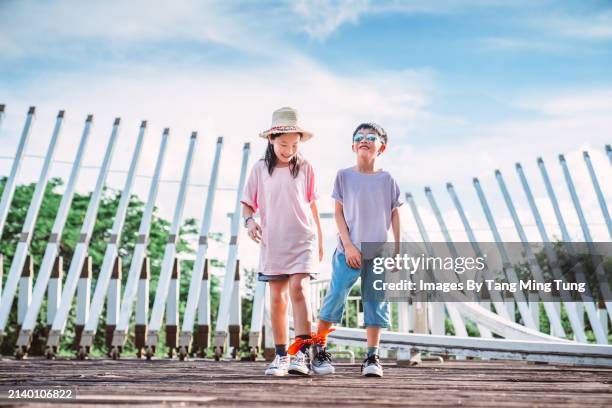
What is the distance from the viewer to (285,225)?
3.27m

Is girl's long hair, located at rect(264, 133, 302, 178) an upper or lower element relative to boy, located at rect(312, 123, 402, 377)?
upper

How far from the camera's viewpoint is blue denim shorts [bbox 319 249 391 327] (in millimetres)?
3355

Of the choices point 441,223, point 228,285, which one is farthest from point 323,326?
point 441,223

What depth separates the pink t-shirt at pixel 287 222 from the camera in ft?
10.7

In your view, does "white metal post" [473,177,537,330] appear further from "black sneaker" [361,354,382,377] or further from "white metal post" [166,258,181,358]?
"black sneaker" [361,354,382,377]

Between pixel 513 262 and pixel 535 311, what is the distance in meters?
0.62

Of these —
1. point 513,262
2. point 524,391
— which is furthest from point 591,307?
point 524,391

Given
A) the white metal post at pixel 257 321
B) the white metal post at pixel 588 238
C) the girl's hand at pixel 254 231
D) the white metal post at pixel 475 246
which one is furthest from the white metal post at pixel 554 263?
the girl's hand at pixel 254 231

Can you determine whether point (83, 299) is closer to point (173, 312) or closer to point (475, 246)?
point (173, 312)

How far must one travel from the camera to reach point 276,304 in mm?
3355

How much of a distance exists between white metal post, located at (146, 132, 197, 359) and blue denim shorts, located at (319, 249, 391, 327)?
2391 mm

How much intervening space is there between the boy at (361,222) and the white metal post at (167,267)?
243 cm

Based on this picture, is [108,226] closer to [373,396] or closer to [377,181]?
[377,181]

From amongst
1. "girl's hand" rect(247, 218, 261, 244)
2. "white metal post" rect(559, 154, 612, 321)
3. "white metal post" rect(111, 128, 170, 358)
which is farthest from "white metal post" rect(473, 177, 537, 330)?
"girl's hand" rect(247, 218, 261, 244)
